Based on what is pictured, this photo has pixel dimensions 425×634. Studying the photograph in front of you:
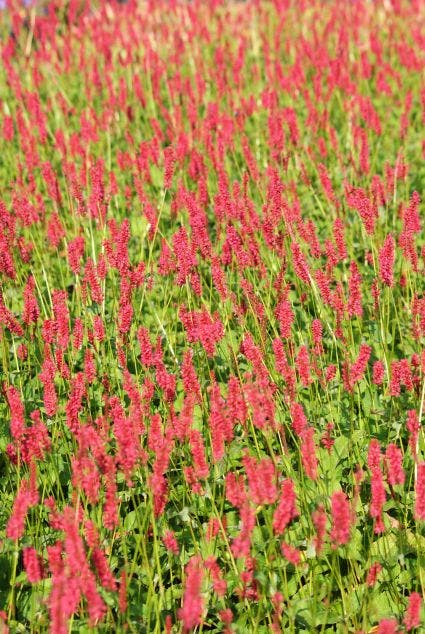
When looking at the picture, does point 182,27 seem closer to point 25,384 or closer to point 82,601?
point 25,384

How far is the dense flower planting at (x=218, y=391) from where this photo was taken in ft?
7.31

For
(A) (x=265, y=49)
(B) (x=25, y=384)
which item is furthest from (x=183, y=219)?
(A) (x=265, y=49)

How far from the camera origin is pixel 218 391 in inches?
98.1

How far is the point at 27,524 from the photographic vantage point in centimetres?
279

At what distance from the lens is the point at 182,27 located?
31.9 feet

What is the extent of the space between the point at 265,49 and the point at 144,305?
4.56 m

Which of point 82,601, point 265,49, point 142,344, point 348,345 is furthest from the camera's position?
point 265,49

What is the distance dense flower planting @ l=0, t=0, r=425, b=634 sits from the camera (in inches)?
87.7

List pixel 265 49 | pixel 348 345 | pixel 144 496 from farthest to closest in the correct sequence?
pixel 265 49 → pixel 348 345 → pixel 144 496

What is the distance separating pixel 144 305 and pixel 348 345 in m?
1.27

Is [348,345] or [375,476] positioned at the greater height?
[375,476]

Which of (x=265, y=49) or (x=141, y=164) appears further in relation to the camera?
(x=265, y=49)

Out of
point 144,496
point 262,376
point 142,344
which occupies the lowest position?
point 144,496

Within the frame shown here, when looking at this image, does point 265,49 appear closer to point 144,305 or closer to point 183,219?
point 183,219
